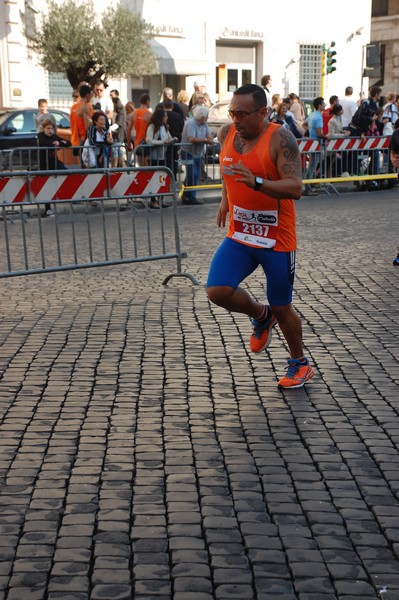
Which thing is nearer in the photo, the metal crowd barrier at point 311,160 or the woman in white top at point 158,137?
the metal crowd barrier at point 311,160

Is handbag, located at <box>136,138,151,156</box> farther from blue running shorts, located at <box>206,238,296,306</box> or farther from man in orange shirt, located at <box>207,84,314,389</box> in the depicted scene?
blue running shorts, located at <box>206,238,296,306</box>

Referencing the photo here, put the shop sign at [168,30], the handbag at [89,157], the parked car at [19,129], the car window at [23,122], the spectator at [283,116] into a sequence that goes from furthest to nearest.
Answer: the shop sign at [168,30] → the car window at [23,122] → the parked car at [19,129] → the spectator at [283,116] → the handbag at [89,157]

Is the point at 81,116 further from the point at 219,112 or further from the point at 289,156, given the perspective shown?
the point at 289,156

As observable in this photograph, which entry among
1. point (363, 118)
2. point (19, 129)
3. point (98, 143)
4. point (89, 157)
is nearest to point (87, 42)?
point (19, 129)

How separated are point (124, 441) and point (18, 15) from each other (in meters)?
30.3

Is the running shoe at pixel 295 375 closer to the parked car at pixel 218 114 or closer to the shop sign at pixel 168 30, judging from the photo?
the parked car at pixel 218 114

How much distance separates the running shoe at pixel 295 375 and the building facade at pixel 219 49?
28133 mm

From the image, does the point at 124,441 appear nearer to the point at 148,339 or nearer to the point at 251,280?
the point at 148,339

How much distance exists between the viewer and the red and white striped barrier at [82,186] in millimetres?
8938

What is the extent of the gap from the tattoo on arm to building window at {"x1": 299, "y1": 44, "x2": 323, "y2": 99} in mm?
39391

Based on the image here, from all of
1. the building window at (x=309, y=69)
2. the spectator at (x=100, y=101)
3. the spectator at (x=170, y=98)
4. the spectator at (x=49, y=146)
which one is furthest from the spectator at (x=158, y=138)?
the building window at (x=309, y=69)

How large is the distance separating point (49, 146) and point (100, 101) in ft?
18.1

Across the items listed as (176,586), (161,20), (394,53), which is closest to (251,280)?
(176,586)

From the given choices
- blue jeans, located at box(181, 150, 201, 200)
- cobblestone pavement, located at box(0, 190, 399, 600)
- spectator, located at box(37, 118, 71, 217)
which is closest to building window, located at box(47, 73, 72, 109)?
blue jeans, located at box(181, 150, 201, 200)
